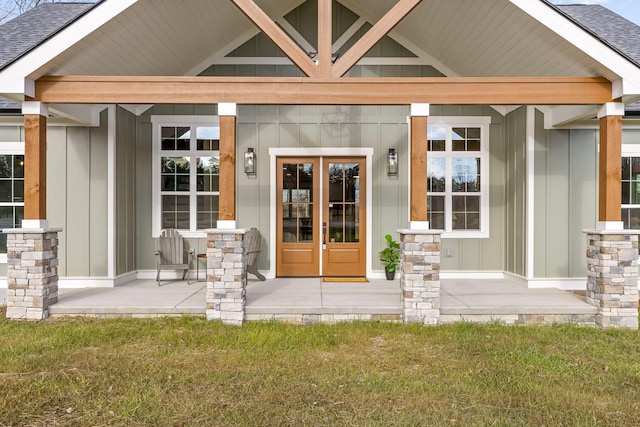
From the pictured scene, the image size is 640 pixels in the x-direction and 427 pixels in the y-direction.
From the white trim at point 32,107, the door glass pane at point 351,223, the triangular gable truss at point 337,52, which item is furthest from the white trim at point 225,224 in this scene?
the triangular gable truss at point 337,52

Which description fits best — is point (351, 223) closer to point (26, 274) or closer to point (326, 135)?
point (326, 135)

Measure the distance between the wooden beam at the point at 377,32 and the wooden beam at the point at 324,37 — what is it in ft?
0.61

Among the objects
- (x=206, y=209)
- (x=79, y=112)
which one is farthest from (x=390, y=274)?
(x=79, y=112)

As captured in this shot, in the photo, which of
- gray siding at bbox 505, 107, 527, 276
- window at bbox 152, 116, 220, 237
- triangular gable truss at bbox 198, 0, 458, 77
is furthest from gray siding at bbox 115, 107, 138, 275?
gray siding at bbox 505, 107, 527, 276

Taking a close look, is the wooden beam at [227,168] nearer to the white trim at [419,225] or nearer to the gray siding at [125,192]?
the white trim at [419,225]

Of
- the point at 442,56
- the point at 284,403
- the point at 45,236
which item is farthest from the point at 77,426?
the point at 442,56

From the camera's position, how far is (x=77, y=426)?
276 cm

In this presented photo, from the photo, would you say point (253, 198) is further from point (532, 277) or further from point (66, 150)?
point (532, 277)

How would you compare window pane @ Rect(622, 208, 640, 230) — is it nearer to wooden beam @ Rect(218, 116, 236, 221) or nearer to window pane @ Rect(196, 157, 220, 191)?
wooden beam @ Rect(218, 116, 236, 221)

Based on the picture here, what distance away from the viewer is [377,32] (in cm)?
477

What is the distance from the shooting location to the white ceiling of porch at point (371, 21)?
5.09 meters

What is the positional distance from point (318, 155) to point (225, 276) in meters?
3.16

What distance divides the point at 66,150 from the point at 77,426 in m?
5.18

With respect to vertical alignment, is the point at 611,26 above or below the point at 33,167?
above
